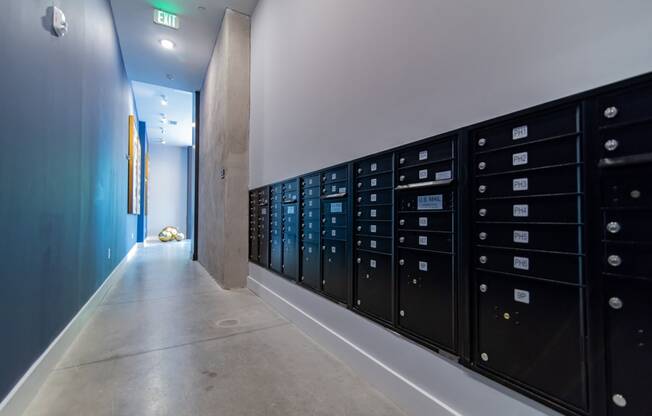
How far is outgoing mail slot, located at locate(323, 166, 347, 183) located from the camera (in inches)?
80.1

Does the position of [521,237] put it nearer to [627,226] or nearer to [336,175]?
[627,226]

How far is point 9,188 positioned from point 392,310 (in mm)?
1922

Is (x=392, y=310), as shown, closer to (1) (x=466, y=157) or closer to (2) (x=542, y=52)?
(1) (x=466, y=157)

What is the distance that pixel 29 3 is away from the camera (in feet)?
4.92

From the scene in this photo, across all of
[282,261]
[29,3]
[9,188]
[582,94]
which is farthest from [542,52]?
[282,261]

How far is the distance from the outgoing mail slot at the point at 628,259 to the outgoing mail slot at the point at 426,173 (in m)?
0.57

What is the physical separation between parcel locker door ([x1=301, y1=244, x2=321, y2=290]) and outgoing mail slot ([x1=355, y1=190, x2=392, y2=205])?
2.25 feet

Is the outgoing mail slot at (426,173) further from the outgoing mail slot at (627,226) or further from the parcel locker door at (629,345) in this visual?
the parcel locker door at (629,345)

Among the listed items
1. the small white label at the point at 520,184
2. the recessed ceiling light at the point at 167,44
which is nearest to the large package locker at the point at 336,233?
the small white label at the point at 520,184

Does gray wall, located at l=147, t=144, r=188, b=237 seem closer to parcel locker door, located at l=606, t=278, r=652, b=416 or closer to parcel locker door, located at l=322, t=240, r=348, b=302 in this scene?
parcel locker door, located at l=322, t=240, r=348, b=302

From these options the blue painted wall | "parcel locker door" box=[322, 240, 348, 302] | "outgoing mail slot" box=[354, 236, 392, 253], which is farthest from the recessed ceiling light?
"outgoing mail slot" box=[354, 236, 392, 253]

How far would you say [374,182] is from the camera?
1729 millimetres

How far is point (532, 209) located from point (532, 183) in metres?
0.09

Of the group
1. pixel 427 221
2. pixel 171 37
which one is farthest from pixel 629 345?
pixel 171 37
